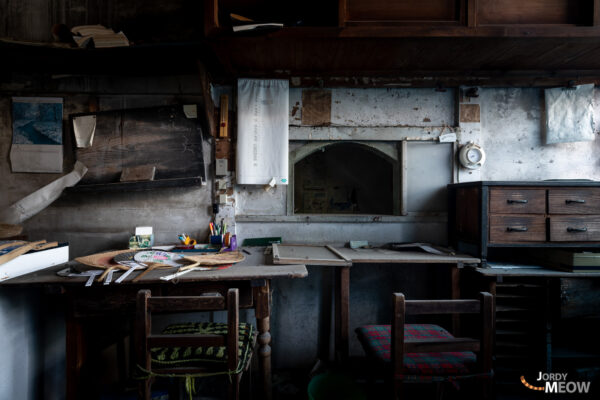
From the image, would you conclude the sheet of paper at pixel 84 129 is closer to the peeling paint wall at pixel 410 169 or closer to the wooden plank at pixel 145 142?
the wooden plank at pixel 145 142

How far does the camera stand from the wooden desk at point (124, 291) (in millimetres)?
1963

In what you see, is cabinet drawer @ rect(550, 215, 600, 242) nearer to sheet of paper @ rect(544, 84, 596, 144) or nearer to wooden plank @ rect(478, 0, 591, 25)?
sheet of paper @ rect(544, 84, 596, 144)

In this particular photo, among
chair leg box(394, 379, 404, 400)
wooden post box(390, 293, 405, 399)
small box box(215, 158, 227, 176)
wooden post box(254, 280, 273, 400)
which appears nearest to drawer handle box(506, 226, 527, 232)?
wooden post box(390, 293, 405, 399)

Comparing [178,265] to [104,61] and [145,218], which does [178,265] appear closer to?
[145,218]

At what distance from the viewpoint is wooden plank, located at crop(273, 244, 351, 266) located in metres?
2.38

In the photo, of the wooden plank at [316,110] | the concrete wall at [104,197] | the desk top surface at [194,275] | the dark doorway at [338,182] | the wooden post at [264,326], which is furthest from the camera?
the dark doorway at [338,182]

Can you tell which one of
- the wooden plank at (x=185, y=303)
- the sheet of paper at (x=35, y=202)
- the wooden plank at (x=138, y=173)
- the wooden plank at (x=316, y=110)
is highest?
the wooden plank at (x=316, y=110)

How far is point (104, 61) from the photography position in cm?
282

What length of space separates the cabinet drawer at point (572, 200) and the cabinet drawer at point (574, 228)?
6cm

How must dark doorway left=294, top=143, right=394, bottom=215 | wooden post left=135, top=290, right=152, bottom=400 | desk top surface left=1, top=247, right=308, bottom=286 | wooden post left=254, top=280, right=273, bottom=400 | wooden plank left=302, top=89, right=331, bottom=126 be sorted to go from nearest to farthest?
1. wooden post left=135, top=290, right=152, bottom=400
2. desk top surface left=1, top=247, right=308, bottom=286
3. wooden post left=254, top=280, right=273, bottom=400
4. wooden plank left=302, top=89, right=331, bottom=126
5. dark doorway left=294, top=143, right=394, bottom=215

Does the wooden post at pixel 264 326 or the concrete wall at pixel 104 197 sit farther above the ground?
the concrete wall at pixel 104 197

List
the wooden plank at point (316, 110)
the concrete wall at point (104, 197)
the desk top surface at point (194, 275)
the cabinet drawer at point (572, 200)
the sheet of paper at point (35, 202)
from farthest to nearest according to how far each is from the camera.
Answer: the wooden plank at point (316, 110)
the concrete wall at point (104, 197)
the sheet of paper at point (35, 202)
the cabinet drawer at point (572, 200)
the desk top surface at point (194, 275)

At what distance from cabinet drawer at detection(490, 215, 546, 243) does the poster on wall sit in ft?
14.5

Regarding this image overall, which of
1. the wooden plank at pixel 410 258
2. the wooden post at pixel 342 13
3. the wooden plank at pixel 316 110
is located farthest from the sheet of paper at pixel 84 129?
the wooden plank at pixel 410 258
